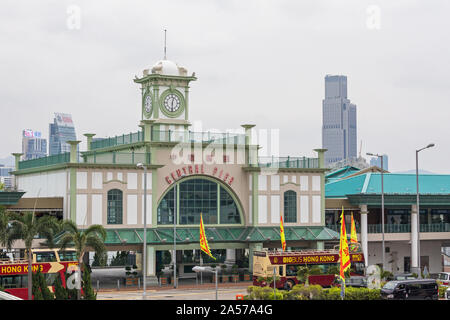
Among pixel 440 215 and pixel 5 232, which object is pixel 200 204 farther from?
pixel 440 215

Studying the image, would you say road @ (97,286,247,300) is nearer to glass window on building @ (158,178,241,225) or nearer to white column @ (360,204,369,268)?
glass window on building @ (158,178,241,225)

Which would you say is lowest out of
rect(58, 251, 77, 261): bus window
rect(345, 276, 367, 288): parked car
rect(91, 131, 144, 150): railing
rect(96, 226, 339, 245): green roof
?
rect(345, 276, 367, 288): parked car

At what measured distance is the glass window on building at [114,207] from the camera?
5812 cm

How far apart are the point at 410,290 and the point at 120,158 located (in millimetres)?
26378

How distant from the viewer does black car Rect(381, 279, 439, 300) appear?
4266 cm

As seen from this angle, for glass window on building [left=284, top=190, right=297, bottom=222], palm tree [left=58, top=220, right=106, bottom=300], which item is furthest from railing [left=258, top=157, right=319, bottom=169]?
palm tree [left=58, top=220, right=106, bottom=300]

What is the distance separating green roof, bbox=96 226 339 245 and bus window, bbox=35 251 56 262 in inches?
427

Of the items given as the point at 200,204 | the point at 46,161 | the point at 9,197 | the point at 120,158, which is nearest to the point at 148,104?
the point at 120,158

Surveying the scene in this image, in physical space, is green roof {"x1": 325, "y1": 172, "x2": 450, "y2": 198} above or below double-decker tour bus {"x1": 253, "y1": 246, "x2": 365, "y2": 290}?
above

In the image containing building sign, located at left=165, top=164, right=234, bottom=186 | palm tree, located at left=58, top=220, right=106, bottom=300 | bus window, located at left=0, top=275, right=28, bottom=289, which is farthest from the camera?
building sign, located at left=165, top=164, right=234, bottom=186

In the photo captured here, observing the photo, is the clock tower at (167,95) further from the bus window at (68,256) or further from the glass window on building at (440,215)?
the glass window on building at (440,215)

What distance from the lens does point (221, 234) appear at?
204 feet

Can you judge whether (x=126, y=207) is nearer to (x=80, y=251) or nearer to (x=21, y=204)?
(x=21, y=204)
